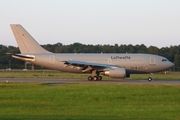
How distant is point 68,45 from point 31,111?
338 ft

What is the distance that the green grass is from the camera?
17.2 metres

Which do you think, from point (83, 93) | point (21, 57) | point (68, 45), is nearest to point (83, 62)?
point (21, 57)

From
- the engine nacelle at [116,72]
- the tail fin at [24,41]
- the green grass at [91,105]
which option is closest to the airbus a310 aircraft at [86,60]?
the tail fin at [24,41]

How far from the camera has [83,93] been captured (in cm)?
2694

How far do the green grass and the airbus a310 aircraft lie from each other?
17.7 m

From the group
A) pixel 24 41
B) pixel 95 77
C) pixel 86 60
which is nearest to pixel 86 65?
pixel 95 77

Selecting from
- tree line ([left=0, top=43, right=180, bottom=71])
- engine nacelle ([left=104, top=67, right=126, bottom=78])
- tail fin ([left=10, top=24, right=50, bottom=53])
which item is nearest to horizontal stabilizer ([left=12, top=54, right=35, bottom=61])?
tail fin ([left=10, top=24, right=50, bottom=53])

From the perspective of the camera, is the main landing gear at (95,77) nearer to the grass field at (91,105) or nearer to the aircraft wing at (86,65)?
the aircraft wing at (86,65)

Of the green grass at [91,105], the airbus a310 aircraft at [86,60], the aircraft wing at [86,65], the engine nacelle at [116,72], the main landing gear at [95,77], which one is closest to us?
the green grass at [91,105]

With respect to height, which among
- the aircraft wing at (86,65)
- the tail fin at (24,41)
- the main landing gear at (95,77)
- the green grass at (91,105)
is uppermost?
the tail fin at (24,41)

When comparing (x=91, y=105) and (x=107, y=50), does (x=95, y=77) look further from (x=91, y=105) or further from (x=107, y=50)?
(x=107, y=50)

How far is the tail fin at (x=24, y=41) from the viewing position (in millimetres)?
46478

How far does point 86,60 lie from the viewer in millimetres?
46312

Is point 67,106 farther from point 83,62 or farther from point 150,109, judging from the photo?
point 83,62
